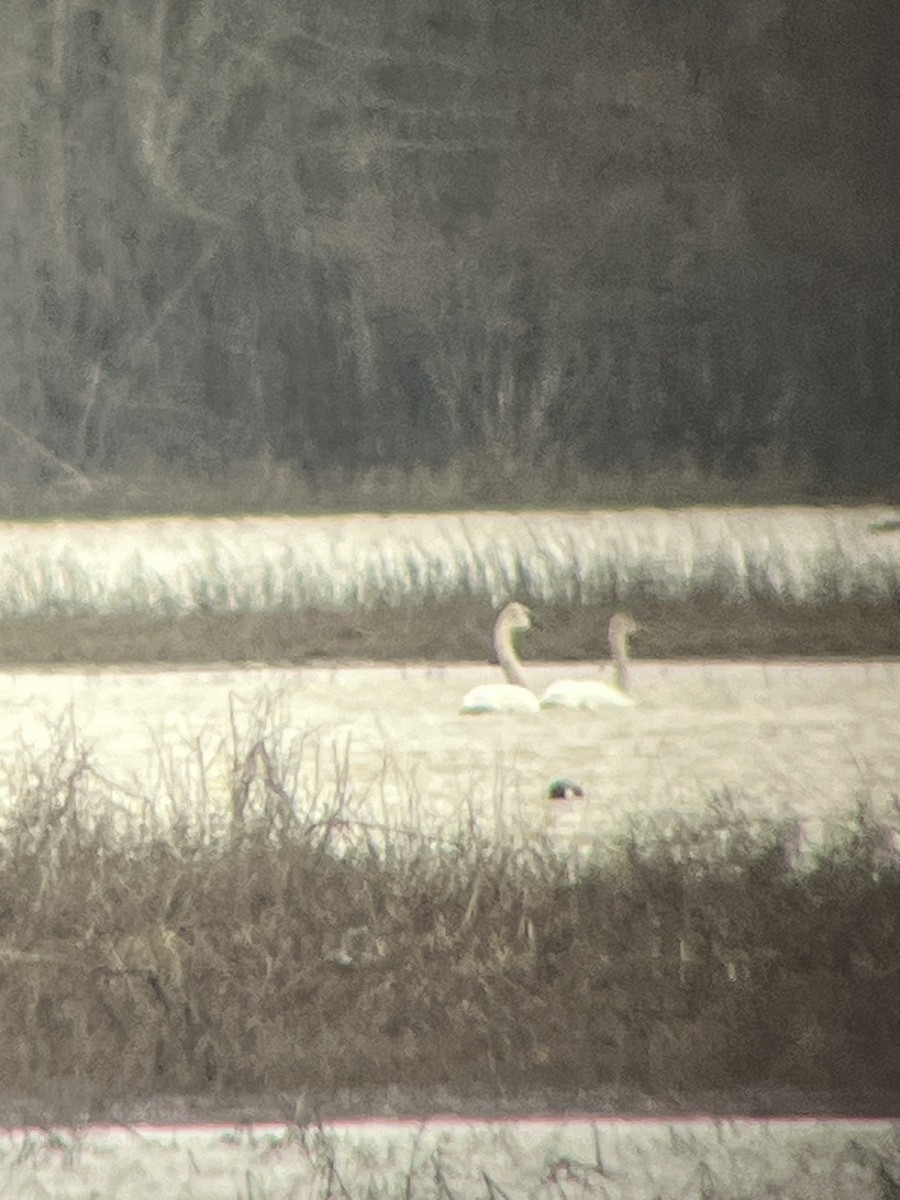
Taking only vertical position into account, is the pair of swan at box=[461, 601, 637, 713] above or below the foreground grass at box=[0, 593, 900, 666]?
above

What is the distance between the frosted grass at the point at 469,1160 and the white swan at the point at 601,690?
291 centimetres

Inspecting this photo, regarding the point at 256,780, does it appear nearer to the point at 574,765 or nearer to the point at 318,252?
the point at 574,765

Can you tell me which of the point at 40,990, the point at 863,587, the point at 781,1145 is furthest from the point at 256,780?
the point at 863,587

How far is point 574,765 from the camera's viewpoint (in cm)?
464

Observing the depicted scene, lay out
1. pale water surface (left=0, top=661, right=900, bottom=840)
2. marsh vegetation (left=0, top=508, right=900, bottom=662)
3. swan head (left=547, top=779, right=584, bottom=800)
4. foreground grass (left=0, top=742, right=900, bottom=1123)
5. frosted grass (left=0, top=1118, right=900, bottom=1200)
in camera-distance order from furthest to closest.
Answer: marsh vegetation (left=0, top=508, right=900, bottom=662) < swan head (left=547, top=779, right=584, bottom=800) < pale water surface (left=0, top=661, right=900, bottom=840) < foreground grass (left=0, top=742, right=900, bottom=1123) < frosted grass (left=0, top=1118, right=900, bottom=1200)

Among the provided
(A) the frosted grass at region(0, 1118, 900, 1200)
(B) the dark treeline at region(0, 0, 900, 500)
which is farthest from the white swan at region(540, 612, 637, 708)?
(A) the frosted grass at region(0, 1118, 900, 1200)

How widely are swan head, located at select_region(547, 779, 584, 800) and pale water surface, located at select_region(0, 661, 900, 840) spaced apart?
0.09ft

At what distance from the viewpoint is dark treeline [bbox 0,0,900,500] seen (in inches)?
232

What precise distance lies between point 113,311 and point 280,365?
0.45 meters

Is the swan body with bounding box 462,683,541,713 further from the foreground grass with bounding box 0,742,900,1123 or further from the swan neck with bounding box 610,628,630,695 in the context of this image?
the foreground grass with bounding box 0,742,900,1123

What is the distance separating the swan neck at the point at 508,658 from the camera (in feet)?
18.2

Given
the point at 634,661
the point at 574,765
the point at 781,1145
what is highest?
the point at 781,1145

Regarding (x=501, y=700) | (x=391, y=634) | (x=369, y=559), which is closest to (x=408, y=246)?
(x=369, y=559)

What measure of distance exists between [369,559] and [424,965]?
9.75 feet
